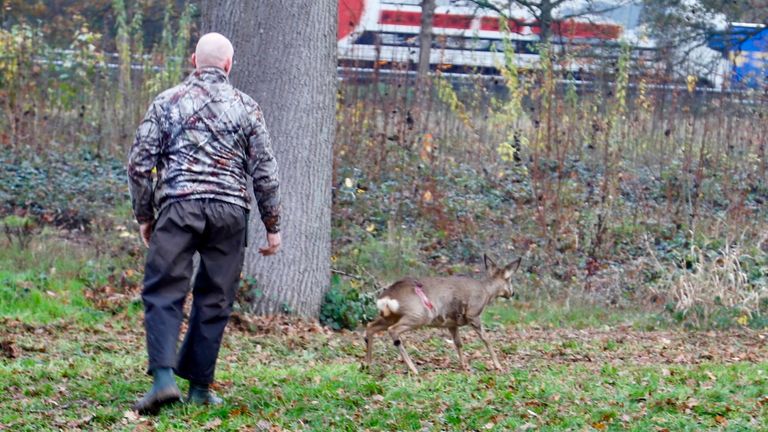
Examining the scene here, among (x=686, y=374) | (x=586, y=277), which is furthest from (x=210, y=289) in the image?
(x=586, y=277)

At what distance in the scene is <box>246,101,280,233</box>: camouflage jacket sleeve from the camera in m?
6.84

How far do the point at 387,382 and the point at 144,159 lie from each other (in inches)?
94.5

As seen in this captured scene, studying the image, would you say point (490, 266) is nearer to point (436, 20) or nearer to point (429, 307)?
point (429, 307)

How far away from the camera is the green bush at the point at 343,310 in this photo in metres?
10.9

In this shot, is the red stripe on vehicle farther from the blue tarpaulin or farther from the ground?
the ground

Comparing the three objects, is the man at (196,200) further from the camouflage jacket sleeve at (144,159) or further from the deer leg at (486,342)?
the deer leg at (486,342)

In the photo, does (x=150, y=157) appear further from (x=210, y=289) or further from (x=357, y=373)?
(x=357, y=373)

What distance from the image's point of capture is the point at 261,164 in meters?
6.84

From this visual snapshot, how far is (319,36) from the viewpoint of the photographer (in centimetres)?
1043

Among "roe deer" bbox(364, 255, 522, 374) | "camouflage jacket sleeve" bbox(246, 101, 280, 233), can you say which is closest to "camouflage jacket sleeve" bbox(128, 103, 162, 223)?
"camouflage jacket sleeve" bbox(246, 101, 280, 233)

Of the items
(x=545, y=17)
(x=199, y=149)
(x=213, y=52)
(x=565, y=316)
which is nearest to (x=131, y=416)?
(x=199, y=149)

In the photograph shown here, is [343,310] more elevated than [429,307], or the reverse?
[429,307]

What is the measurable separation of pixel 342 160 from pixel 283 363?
Answer: 7.41 meters

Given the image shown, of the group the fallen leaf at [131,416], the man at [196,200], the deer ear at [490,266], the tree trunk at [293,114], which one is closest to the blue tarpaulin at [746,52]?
the deer ear at [490,266]
